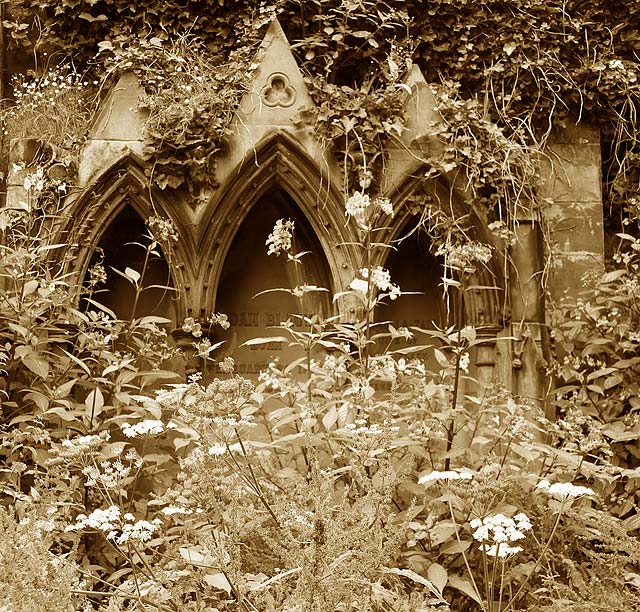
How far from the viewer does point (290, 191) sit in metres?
5.86

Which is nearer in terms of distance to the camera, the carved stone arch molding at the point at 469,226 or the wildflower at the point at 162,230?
the wildflower at the point at 162,230

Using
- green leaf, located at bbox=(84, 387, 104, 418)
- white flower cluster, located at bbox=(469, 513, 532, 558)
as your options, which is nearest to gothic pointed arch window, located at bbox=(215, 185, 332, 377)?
green leaf, located at bbox=(84, 387, 104, 418)

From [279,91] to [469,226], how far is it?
4.44 feet

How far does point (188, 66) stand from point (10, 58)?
1.37 meters

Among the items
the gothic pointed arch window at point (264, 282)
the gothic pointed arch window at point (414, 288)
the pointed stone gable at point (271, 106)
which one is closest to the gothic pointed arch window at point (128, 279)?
the gothic pointed arch window at point (264, 282)

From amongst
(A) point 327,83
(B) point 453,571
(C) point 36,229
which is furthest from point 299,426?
(A) point 327,83

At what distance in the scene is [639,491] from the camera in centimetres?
501

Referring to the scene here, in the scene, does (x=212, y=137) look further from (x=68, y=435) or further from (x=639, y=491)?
(x=639, y=491)

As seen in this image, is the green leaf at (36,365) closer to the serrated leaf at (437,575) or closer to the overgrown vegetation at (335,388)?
the overgrown vegetation at (335,388)

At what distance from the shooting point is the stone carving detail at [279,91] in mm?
5801

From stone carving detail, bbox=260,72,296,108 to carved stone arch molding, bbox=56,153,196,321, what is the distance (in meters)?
0.84

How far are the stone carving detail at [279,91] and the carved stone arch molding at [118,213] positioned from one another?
33.0 inches

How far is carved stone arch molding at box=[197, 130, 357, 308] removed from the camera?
572cm

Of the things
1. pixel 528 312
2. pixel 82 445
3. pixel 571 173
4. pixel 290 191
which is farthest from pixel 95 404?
pixel 571 173
